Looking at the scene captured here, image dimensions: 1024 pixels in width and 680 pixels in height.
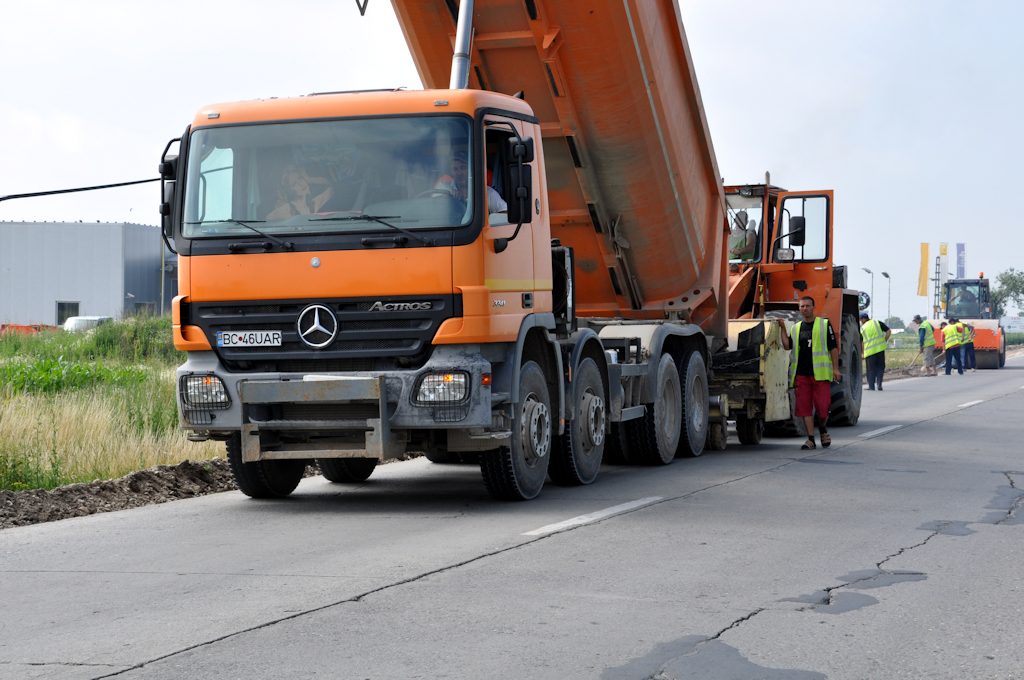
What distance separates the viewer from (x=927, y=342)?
116 ft

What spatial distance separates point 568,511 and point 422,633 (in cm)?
362

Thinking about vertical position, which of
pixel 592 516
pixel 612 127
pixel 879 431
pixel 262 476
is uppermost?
pixel 612 127

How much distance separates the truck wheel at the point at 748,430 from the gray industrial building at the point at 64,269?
50.2 meters

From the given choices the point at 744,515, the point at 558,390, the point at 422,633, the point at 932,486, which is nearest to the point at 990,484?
the point at 932,486

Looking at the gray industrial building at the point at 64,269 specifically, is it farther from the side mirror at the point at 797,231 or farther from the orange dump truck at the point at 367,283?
the orange dump truck at the point at 367,283

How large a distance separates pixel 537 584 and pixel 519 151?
3.47 meters

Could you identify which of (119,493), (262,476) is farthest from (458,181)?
(119,493)

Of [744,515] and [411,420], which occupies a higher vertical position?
[411,420]

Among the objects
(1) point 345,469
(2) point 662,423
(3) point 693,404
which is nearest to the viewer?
(1) point 345,469

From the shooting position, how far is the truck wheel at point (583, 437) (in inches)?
391

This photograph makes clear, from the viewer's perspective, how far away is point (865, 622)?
208 inches

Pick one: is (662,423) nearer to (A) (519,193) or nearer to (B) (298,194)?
(A) (519,193)

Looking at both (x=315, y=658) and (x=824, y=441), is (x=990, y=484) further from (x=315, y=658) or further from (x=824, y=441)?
(x=315, y=658)

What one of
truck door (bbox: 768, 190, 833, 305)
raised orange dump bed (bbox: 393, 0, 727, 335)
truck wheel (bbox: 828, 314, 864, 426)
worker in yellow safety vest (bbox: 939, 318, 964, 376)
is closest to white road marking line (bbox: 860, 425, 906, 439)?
truck wheel (bbox: 828, 314, 864, 426)
